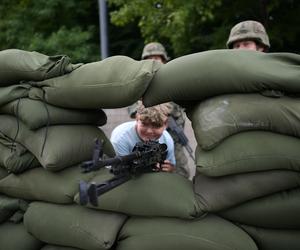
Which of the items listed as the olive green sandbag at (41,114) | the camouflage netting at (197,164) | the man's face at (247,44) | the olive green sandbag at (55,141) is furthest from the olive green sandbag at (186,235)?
the man's face at (247,44)

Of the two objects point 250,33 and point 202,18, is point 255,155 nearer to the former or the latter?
point 250,33

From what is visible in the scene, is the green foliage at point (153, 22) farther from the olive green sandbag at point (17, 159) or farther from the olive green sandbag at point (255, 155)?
the olive green sandbag at point (255, 155)

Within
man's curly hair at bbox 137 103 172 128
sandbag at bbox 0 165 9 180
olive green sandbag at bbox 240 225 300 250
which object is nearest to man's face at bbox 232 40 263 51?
man's curly hair at bbox 137 103 172 128

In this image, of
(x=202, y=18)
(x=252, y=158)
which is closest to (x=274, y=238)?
(x=252, y=158)

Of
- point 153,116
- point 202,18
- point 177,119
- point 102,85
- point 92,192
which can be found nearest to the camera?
point 92,192

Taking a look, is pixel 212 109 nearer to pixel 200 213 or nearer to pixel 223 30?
pixel 200 213

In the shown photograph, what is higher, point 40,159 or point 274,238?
point 40,159

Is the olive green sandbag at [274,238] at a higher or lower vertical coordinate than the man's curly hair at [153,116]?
lower

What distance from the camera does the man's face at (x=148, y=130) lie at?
296 cm

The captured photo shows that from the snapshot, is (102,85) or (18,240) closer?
(102,85)

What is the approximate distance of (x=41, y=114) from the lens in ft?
8.12

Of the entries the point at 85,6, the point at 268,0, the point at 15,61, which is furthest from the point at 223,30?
the point at 15,61

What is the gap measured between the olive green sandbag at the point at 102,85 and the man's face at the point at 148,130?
0.58 meters

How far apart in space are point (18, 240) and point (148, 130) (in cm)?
91
